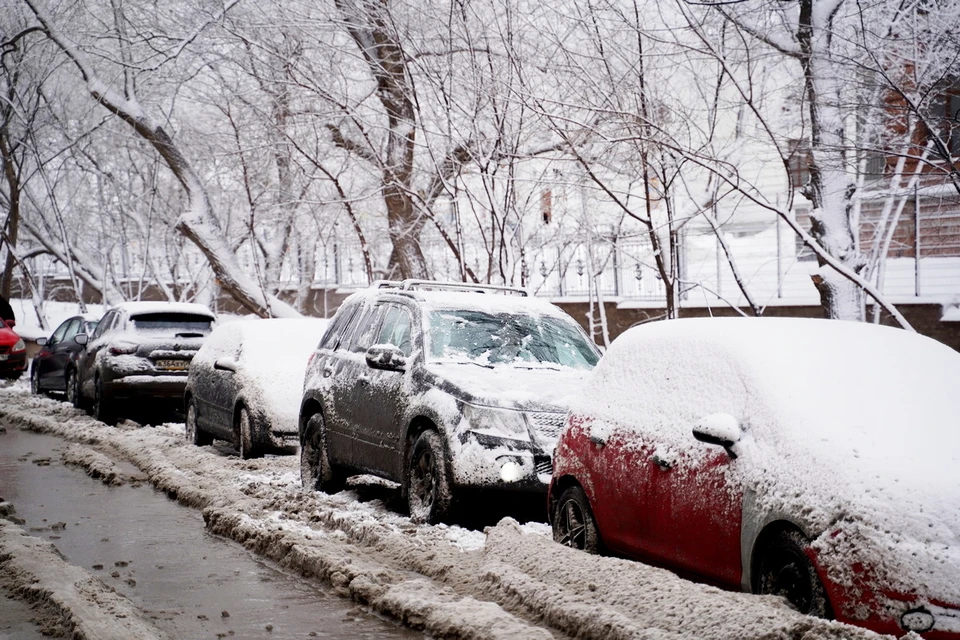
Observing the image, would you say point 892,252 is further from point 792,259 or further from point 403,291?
point 403,291

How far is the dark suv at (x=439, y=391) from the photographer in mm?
8945

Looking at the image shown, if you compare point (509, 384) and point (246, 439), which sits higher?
point (509, 384)

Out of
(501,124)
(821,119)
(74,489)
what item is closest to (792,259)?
(501,124)

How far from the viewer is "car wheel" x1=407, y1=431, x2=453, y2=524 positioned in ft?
29.3

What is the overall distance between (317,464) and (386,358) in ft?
5.99

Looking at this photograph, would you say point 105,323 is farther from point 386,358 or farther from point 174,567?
point 174,567

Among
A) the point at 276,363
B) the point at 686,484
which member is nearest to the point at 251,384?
the point at 276,363

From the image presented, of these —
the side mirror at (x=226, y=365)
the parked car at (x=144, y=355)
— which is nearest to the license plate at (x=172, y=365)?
the parked car at (x=144, y=355)

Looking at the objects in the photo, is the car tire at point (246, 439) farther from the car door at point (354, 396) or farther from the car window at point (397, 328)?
the car window at point (397, 328)

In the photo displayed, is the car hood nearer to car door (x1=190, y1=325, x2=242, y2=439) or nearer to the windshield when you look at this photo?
the windshield

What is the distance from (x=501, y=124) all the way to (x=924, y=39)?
6012 mm

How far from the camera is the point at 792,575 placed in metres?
5.60

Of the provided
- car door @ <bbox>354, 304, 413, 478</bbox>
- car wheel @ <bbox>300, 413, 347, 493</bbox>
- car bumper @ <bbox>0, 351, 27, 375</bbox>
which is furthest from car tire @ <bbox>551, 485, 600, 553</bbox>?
car bumper @ <bbox>0, 351, 27, 375</bbox>

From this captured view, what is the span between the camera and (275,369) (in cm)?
1343
